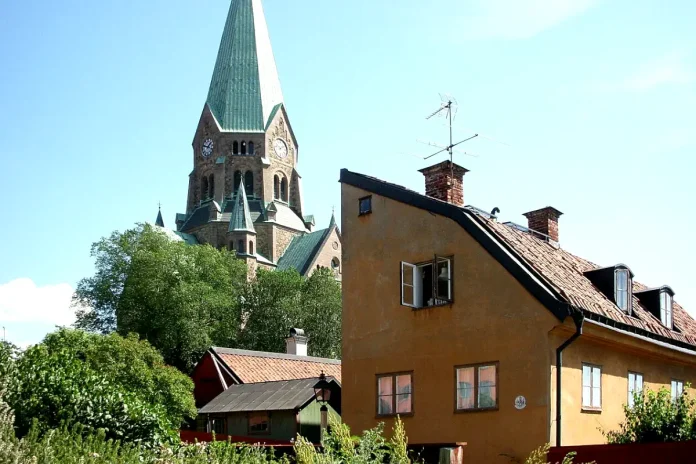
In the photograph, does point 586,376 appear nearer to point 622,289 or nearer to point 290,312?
point 622,289

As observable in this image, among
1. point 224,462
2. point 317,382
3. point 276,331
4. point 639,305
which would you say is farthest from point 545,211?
point 276,331

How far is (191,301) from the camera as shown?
71.5m

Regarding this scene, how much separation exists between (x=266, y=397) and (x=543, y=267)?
1218cm

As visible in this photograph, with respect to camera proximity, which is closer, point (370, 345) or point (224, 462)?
point (224, 462)

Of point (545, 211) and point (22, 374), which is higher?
point (545, 211)

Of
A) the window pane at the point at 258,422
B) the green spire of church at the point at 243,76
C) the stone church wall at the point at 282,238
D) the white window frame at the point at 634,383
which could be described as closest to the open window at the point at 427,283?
the white window frame at the point at 634,383

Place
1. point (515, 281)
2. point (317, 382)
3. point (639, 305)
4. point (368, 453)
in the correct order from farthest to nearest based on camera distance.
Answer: point (317, 382)
point (639, 305)
point (515, 281)
point (368, 453)

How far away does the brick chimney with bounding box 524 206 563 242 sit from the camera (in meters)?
27.1

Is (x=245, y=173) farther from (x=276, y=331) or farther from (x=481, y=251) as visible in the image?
(x=481, y=251)

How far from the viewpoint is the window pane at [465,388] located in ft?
69.5

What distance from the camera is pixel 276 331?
252 ft

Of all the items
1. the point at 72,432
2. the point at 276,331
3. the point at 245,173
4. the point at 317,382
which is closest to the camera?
the point at 72,432

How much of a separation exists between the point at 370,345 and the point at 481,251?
4142 mm

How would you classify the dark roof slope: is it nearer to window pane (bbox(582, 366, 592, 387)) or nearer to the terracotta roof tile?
the terracotta roof tile
